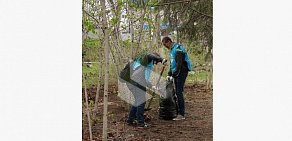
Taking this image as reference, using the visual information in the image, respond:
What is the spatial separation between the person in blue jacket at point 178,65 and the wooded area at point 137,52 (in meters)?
0.04

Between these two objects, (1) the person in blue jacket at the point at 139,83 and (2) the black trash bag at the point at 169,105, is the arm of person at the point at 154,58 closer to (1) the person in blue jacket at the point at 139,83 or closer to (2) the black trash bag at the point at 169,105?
(1) the person in blue jacket at the point at 139,83

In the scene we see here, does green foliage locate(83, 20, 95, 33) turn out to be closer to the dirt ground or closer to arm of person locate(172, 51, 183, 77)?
the dirt ground

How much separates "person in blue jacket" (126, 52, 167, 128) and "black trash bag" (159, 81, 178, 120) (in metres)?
0.18

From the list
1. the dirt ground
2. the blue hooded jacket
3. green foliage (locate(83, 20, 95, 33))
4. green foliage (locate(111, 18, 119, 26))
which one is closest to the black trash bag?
the dirt ground

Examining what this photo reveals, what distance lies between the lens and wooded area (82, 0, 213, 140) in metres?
3.67

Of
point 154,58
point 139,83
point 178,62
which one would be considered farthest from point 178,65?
point 139,83

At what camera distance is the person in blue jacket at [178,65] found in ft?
12.1

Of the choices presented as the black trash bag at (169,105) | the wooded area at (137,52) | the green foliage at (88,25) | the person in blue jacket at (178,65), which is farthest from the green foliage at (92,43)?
the black trash bag at (169,105)

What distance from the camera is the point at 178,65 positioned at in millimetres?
3701

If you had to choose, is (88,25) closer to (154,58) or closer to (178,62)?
(154,58)

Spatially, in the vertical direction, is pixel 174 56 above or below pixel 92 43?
below

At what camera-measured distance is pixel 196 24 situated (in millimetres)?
3766

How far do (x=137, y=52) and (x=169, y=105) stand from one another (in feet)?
1.91

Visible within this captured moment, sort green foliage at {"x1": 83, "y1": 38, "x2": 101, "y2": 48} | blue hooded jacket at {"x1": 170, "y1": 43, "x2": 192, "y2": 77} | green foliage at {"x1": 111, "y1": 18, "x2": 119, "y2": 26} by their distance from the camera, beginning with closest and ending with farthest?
blue hooded jacket at {"x1": 170, "y1": 43, "x2": 192, "y2": 77}
green foliage at {"x1": 111, "y1": 18, "x2": 119, "y2": 26}
green foliage at {"x1": 83, "y1": 38, "x2": 101, "y2": 48}
